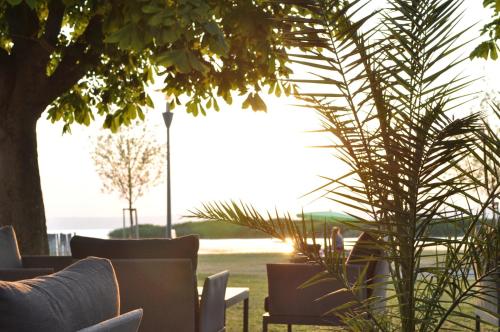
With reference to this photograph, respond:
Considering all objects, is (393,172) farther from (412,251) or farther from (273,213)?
(273,213)

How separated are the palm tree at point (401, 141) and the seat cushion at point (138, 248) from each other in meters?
0.91

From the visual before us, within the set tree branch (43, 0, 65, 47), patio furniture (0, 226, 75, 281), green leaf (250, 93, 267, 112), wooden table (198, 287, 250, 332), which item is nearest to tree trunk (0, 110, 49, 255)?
tree branch (43, 0, 65, 47)

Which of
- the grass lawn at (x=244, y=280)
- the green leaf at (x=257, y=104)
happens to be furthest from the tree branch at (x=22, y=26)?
the grass lawn at (x=244, y=280)

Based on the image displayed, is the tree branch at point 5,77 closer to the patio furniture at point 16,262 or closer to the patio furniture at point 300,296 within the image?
the patio furniture at point 16,262

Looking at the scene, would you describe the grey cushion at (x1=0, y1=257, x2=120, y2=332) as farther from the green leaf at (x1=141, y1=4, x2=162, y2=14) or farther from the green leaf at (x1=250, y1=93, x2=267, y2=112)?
the green leaf at (x1=250, y1=93, x2=267, y2=112)

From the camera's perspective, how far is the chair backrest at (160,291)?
18.5 feet

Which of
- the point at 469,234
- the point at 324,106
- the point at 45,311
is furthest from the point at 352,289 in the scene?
the point at 45,311

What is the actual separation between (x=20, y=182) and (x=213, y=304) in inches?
204

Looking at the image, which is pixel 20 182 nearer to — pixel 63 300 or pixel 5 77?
pixel 5 77

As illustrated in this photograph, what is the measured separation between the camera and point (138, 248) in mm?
5789

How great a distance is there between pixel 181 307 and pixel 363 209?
183 centimetres

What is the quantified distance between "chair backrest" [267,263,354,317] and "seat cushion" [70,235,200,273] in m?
1.76

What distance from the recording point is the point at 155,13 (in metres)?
7.13

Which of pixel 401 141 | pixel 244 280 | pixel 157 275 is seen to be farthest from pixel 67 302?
pixel 244 280
